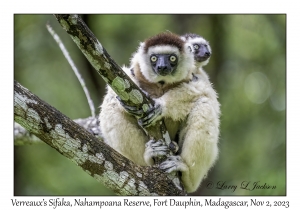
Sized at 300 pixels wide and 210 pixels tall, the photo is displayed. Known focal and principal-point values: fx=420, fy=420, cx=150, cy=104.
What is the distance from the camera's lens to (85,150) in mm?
5062

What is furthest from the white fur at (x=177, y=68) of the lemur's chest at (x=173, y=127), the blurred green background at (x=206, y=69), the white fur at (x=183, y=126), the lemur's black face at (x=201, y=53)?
the blurred green background at (x=206, y=69)

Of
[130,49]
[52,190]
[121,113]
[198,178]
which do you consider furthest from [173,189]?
[130,49]

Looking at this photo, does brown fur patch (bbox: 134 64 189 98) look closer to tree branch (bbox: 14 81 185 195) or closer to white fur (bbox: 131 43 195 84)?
Answer: white fur (bbox: 131 43 195 84)

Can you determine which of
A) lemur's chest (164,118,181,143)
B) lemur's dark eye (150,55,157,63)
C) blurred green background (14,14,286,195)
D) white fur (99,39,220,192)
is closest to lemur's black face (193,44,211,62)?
white fur (99,39,220,192)

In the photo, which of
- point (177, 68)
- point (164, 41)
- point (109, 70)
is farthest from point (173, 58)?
point (109, 70)

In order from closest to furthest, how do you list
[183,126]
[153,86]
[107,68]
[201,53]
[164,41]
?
[107,68], [183,126], [164,41], [153,86], [201,53]

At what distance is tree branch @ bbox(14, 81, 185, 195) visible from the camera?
4.82 m

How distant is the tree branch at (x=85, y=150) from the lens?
190 inches

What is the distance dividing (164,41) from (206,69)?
19.6ft

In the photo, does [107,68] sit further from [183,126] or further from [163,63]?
[183,126]

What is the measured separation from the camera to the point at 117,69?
16.5 ft

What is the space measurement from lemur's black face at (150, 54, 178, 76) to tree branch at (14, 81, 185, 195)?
58.5 inches
